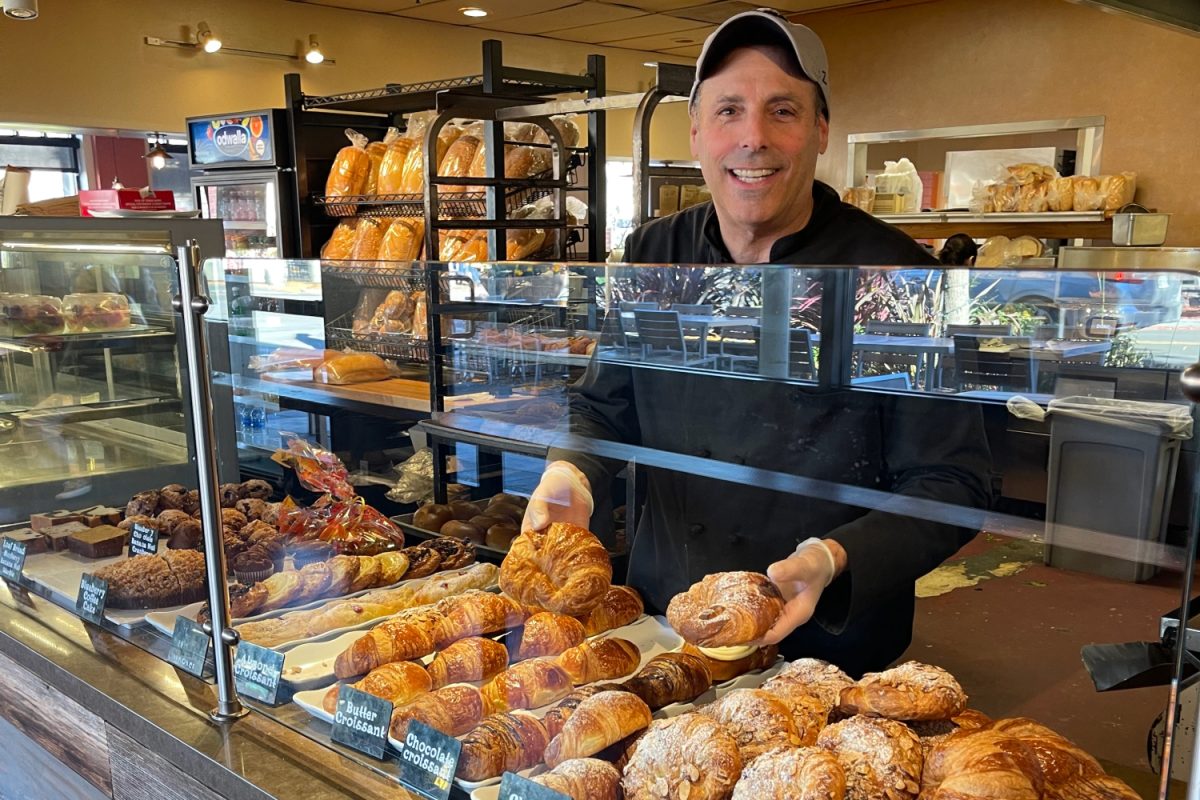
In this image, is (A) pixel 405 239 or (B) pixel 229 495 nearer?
(B) pixel 229 495

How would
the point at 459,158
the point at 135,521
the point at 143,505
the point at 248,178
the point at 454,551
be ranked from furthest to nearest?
1. the point at 248,178
2. the point at 459,158
3. the point at 143,505
4. the point at 135,521
5. the point at 454,551

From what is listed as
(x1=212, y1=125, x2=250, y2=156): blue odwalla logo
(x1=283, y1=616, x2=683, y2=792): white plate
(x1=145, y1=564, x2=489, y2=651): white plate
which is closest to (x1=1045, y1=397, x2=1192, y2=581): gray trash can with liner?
(x1=283, y1=616, x2=683, y2=792): white plate

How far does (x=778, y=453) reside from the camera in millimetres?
954

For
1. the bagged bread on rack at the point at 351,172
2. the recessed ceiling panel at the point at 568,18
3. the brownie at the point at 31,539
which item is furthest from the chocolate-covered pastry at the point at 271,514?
the recessed ceiling panel at the point at 568,18

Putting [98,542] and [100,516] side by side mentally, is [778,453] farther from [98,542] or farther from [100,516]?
[100,516]

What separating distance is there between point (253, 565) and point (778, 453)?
0.87 meters

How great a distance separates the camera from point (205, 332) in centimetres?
120

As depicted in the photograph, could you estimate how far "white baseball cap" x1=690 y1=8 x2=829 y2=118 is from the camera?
4.28ft

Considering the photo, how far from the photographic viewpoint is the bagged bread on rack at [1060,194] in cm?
434

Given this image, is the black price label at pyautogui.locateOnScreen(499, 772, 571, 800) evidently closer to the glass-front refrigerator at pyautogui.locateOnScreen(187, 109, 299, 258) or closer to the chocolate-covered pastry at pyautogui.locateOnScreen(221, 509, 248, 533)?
the chocolate-covered pastry at pyautogui.locateOnScreen(221, 509, 248, 533)

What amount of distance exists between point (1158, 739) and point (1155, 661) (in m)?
0.05

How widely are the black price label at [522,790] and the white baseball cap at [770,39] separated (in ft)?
3.19

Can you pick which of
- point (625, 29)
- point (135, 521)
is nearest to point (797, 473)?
point (135, 521)

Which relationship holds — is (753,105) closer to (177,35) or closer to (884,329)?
(884,329)
